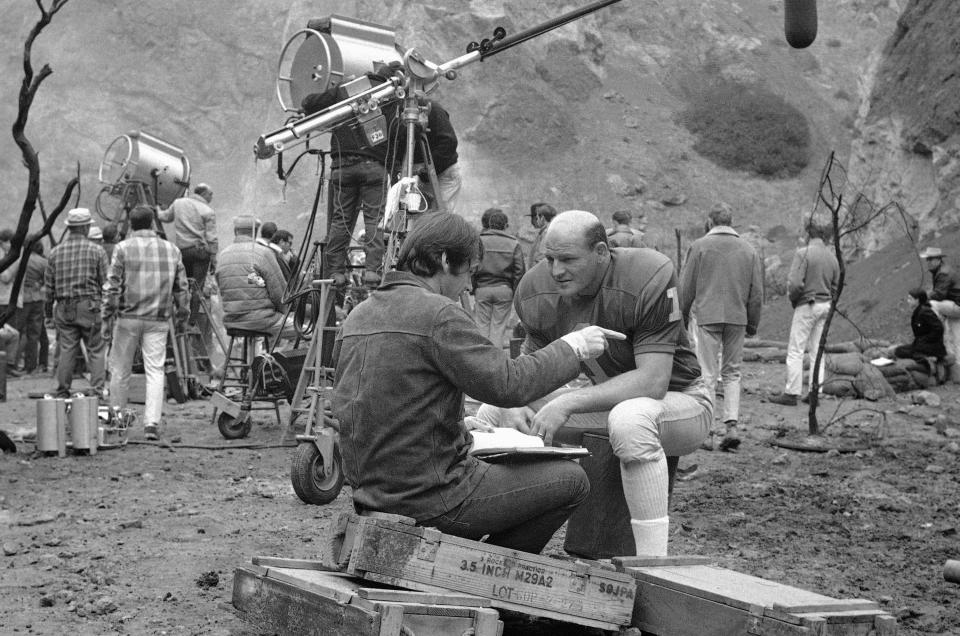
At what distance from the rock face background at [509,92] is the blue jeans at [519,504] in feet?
93.8

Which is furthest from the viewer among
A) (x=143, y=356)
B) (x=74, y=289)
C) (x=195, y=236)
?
(x=195, y=236)

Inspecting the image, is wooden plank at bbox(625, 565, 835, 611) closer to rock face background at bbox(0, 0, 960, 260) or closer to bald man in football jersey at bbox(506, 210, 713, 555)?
bald man in football jersey at bbox(506, 210, 713, 555)

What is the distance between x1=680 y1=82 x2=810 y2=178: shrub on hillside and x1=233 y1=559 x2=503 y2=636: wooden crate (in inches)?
1505

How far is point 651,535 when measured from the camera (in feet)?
16.1

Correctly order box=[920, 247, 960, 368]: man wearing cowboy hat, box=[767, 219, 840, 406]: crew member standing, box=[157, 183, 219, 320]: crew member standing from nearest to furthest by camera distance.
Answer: box=[767, 219, 840, 406]: crew member standing → box=[157, 183, 219, 320]: crew member standing → box=[920, 247, 960, 368]: man wearing cowboy hat

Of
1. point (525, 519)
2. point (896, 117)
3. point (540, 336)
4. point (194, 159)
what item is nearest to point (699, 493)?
point (540, 336)

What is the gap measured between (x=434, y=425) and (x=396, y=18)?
39855 millimetres

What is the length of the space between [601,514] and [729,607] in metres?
1.27

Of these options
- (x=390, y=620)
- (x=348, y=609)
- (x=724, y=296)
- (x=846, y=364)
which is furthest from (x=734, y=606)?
(x=846, y=364)

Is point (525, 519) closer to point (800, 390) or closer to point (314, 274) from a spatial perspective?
point (314, 274)

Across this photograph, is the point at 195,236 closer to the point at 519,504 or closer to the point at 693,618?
the point at 519,504

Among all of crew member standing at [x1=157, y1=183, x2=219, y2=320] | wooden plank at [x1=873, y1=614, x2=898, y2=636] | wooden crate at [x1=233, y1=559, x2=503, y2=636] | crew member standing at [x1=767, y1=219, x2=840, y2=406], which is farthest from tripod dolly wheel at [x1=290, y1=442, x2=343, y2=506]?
crew member standing at [x1=157, y1=183, x2=219, y2=320]

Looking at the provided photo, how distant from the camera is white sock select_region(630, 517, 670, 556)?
491 centimetres

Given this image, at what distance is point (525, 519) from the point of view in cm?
432
